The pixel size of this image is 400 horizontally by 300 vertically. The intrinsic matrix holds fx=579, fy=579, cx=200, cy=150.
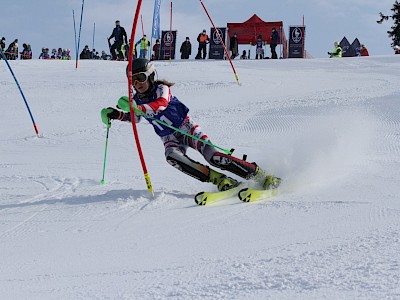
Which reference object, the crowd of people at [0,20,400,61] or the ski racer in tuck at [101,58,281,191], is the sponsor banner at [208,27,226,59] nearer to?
the crowd of people at [0,20,400,61]

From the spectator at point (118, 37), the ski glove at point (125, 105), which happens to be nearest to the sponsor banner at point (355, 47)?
the spectator at point (118, 37)

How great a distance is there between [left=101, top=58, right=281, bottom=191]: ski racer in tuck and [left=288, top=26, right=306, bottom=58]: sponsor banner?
22.2 meters

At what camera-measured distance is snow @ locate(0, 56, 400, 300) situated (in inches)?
108

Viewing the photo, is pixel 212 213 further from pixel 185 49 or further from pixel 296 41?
pixel 296 41

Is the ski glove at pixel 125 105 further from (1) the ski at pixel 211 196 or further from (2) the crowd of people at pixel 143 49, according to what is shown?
(2) the crowd of people at pixel 143 49

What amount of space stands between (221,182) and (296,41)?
22.5m

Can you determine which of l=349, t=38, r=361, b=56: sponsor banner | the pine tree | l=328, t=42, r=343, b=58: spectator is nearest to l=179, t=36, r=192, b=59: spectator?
l=328, t=42, r=343, b=58: spectator

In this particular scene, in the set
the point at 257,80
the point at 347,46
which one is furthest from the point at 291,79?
the point at 347,46

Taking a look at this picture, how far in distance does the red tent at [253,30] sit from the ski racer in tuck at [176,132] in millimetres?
22622

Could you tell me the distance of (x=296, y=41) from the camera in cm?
2669

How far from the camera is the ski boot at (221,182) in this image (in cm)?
522

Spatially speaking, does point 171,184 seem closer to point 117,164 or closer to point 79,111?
point 117,164

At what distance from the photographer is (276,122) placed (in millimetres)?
9633

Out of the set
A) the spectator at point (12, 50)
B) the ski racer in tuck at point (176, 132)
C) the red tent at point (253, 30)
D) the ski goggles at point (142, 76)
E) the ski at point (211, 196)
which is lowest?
the ski at point (211, 196)
